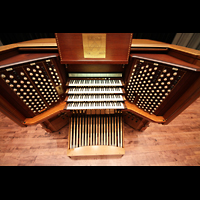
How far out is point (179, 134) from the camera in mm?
2805

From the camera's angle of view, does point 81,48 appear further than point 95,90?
No

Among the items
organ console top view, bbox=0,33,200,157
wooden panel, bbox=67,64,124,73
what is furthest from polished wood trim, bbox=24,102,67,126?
wooden panel, bbox=67,64,124,73

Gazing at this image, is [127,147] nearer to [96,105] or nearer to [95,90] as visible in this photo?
[96,105]

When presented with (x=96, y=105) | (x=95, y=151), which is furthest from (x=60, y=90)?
(x=95, y=151)

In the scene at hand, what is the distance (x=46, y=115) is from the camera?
1983 millimetres

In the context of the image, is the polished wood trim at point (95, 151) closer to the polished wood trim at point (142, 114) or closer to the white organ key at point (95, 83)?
the polished wood trim at point (142, 114)

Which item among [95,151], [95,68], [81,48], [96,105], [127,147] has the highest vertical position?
[81,48]

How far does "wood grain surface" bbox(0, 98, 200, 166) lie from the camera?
229cm

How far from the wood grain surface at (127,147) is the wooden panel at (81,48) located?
2.03m

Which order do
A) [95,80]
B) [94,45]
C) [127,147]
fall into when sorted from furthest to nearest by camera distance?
[127,147]
[95,80]
[94,45]

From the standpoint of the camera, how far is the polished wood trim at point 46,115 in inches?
74.9

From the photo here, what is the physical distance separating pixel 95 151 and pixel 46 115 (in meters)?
1.31

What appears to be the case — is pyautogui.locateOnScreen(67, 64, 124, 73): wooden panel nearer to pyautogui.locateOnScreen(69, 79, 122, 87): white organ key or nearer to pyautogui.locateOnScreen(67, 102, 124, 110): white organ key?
pyautogui.locateOnScreen(69, 79, 122, 87): white organ key

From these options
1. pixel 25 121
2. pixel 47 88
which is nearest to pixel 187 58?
pixel 47 88
